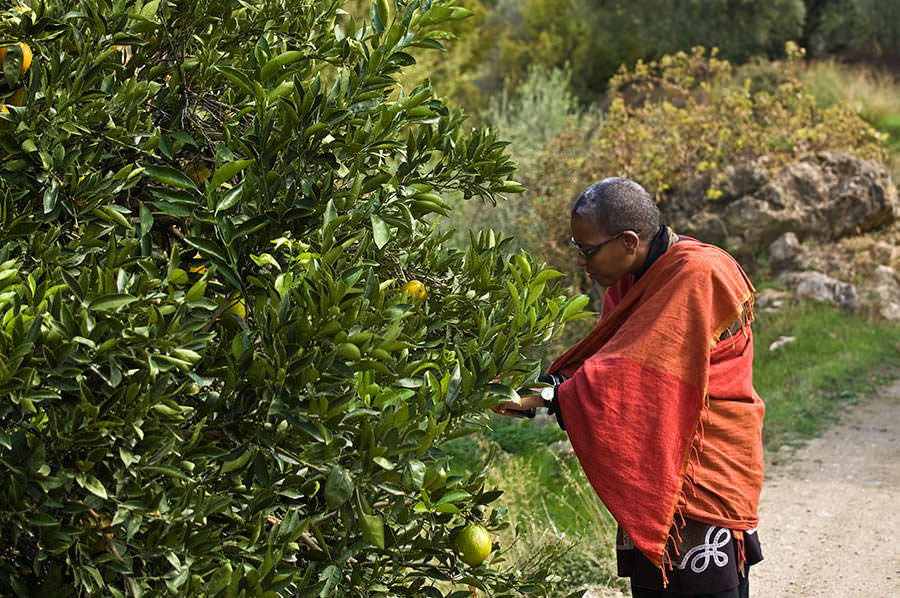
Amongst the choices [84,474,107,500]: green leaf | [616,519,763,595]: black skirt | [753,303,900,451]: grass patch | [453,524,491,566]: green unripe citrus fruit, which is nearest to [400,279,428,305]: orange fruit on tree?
[453,524,491,566]: green unripe citrus fruit

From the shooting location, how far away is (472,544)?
201 centimetres

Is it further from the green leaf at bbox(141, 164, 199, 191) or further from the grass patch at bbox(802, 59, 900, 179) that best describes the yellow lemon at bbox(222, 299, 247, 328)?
the grass patch at bbox(802, 59, 900, 179)

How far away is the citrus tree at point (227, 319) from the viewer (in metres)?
1.48

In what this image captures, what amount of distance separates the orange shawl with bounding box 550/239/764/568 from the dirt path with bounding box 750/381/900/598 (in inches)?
101

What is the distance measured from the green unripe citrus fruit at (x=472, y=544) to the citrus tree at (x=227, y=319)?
0.10 feet

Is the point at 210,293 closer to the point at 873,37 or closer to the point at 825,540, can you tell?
the point at 825,540

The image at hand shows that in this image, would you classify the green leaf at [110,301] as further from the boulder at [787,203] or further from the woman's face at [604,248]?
the boulder at [787,203]

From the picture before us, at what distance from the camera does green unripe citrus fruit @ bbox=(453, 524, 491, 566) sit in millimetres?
2016

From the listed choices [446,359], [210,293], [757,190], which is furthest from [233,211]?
[757,190]

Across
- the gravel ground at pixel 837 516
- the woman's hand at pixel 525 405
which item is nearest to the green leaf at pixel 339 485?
the woman's hand at pixel 525 405

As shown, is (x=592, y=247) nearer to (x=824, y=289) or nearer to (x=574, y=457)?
(x=574, y=457)

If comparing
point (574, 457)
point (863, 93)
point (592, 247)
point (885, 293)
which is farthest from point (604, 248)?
point (863, 93)

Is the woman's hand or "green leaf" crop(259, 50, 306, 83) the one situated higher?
"green leaf" crop(259, 50, 306, 83)

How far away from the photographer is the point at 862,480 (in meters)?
6.54
